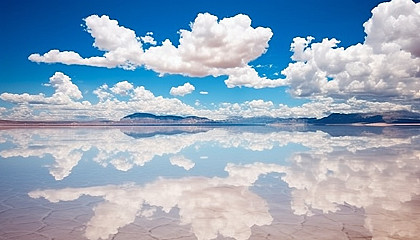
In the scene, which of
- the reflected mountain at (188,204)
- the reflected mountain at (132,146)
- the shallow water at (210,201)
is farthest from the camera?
the reflected mountain at (132,146)

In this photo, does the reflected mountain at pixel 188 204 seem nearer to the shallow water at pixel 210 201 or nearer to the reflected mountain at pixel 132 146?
the shallow water at pixel 210 201

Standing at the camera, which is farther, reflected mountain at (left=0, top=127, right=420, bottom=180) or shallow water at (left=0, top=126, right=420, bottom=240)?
reflected mountain at (left=0, top=127, right=420, bottom=180)

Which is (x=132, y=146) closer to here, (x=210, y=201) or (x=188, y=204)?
(x=210, y=201)

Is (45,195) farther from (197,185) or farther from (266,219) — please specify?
(266,219)

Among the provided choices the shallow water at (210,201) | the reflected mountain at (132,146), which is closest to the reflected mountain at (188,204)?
the shallow water at (210,201)

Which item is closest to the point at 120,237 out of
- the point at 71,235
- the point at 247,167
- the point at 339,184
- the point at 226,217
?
the point at 71,235

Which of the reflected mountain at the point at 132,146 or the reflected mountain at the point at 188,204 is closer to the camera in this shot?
the reflected mountain at the point at 188,204

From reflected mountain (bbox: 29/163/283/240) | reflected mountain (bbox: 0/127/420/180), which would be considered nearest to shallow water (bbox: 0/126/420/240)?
reflected mountain (bbox: 29/163/283/240)

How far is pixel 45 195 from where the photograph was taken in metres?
9.57

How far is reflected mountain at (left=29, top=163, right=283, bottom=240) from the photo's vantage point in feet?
22.3

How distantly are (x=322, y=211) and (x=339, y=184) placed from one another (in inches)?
140

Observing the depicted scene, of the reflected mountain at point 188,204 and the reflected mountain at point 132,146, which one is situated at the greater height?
the reflected mountain at point 132,146

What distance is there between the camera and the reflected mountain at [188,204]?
22.3 feet

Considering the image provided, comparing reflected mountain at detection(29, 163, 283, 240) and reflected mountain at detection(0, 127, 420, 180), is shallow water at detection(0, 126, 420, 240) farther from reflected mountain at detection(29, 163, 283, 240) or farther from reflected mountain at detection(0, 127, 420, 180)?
reflected mountain at detection(0, 127, 420, 180)
